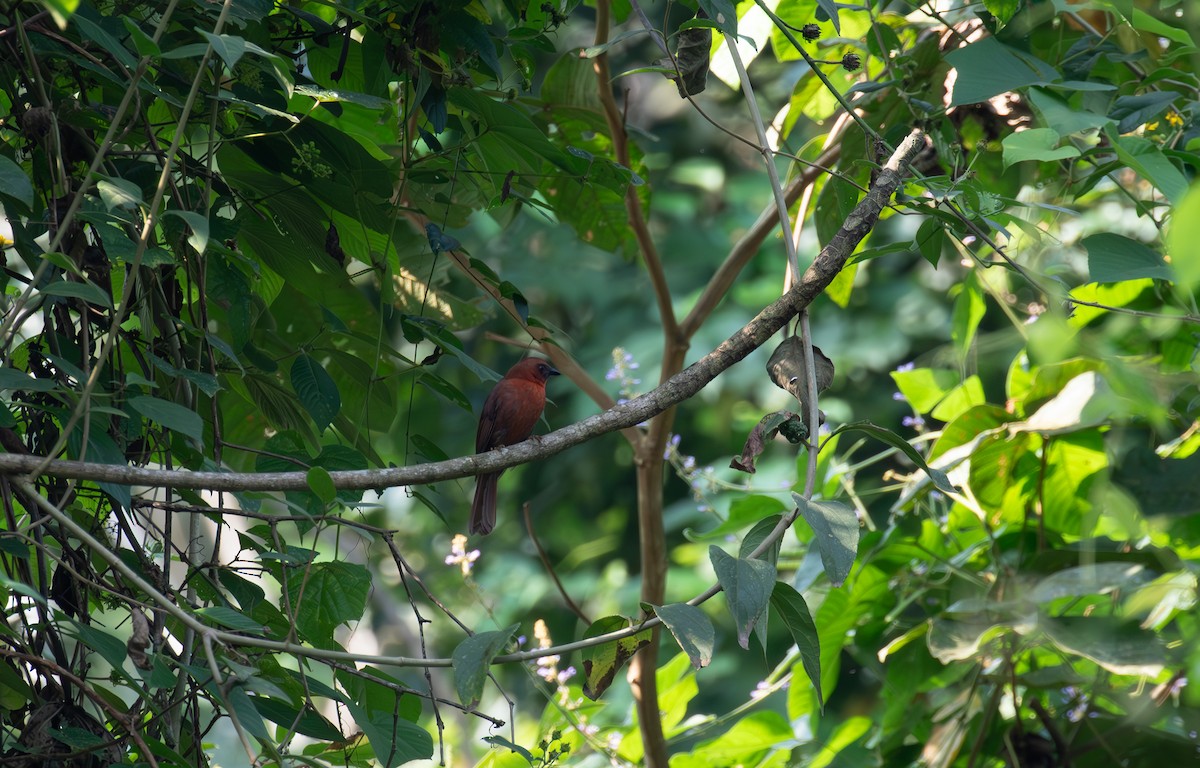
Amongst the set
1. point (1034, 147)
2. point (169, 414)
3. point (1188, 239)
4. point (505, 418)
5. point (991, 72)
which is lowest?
point (1188, 239)

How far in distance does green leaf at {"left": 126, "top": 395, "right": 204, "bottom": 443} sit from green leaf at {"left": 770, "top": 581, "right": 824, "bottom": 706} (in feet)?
2.89

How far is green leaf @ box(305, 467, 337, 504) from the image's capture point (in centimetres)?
150

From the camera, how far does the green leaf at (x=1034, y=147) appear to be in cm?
167

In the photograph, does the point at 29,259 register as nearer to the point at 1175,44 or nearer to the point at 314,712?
the point at 314,712

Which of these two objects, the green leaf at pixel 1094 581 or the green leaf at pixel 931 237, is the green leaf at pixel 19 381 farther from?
the green leaf at pixel 1094 581

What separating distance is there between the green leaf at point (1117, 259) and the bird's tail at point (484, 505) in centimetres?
237

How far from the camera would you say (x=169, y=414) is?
152 centimetres

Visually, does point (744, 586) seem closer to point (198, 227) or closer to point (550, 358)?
point (198, 227)

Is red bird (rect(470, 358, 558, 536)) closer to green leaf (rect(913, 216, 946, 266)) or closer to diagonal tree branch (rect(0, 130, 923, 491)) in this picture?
green leaf (rect(913, 216, 946, 266))

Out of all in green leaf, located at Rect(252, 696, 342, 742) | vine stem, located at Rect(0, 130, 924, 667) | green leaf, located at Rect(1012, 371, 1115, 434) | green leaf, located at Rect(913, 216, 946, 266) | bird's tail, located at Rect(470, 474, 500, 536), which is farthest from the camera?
bird's tail, located at Rect(470, 474, 500, 536)

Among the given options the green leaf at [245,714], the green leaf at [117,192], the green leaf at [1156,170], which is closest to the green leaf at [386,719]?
the green leaf at [245,714]

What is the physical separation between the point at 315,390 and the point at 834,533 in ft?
3.42

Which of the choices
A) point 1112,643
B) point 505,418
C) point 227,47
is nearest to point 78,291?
point 227,47

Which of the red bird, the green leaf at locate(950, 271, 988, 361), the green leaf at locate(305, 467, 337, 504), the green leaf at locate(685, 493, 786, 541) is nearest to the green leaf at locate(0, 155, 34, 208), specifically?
the green leaf at locate(305, 467, 337, 504)
